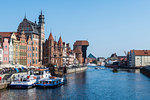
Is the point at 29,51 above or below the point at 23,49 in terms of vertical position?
below

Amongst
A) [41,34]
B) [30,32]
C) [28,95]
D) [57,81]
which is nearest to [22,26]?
[30,32]

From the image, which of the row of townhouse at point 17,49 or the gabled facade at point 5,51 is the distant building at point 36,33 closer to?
the row of townhouse at point 17,49

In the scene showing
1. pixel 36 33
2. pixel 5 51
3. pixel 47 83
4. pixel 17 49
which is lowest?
pixel 47 83

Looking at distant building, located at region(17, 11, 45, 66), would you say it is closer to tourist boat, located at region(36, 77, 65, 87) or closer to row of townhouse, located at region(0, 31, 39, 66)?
row of townhouse, located at region(0, 31, 39, 66)

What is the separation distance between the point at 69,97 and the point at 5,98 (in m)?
13.9

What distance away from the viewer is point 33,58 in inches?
4815

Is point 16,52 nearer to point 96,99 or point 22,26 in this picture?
point 22,26

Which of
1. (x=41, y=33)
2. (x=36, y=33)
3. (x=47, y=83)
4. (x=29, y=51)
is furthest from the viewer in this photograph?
(x=41, y=33)

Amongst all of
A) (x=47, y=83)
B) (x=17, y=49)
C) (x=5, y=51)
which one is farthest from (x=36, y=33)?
(x=47, y=83)

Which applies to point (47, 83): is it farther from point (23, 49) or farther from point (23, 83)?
point (23, 49)

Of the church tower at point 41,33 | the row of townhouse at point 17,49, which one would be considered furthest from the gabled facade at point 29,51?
the church tower at point 41,33

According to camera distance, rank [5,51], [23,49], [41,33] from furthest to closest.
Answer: [41,33] < [23,49] < [5,51]

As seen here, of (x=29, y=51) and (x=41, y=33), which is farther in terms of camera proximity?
(x=41, y=33)

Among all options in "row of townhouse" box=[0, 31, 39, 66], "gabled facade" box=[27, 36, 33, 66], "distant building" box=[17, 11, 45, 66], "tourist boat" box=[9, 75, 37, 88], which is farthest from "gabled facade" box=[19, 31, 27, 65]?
"tourist boat" box=[9, 75, 37, 88]
